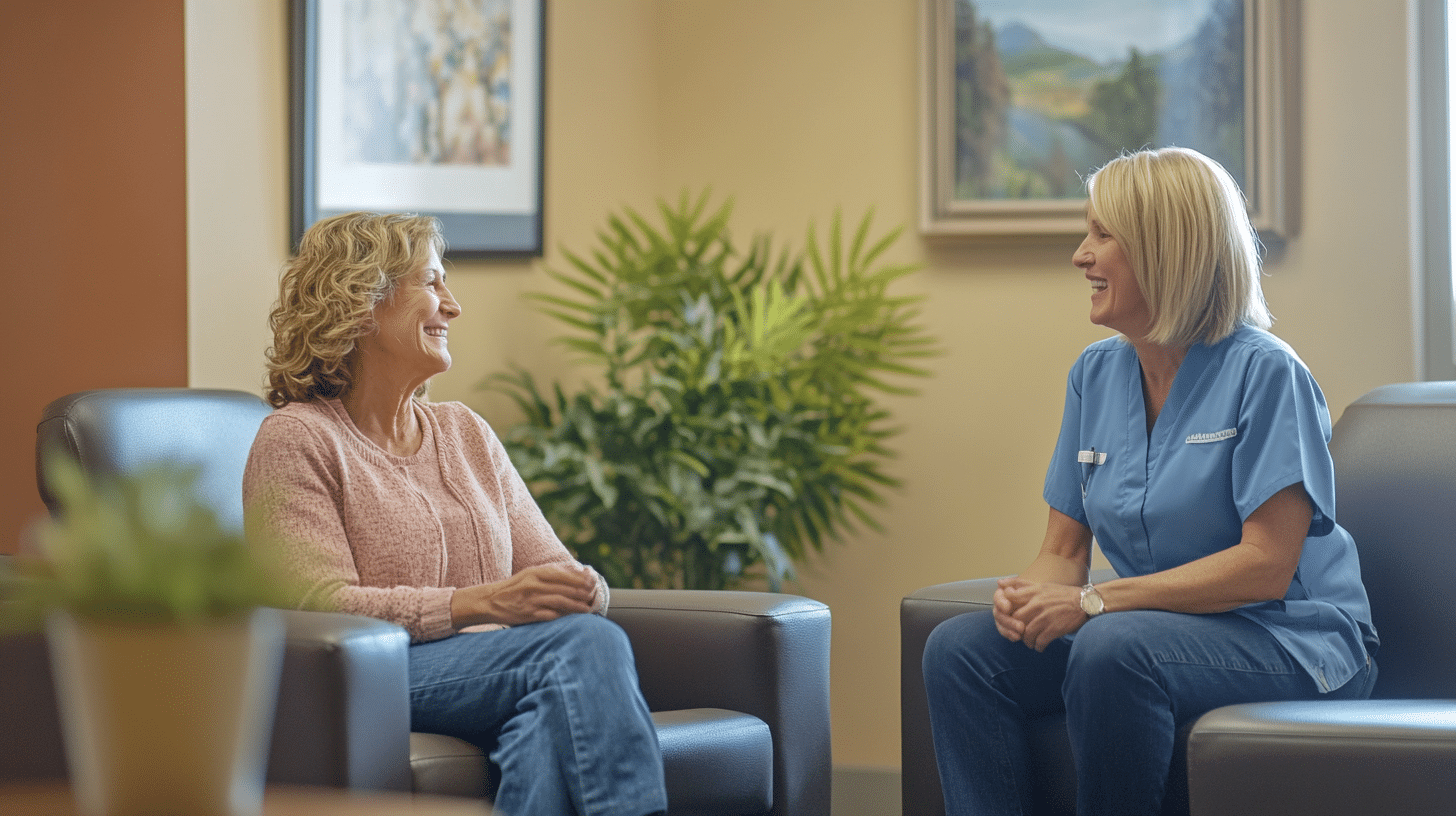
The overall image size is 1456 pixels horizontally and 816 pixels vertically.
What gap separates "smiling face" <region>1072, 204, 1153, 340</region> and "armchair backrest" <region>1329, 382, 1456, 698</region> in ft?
1.53

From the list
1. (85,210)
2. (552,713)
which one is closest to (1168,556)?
(552,713)

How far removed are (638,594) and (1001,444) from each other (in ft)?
4.81

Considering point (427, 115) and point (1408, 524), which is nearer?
point (1408, 524)

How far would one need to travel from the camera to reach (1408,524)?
7.12 feet

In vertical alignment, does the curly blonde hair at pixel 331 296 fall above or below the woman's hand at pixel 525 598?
above

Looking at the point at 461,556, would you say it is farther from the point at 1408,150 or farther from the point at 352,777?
the point at 1408,150

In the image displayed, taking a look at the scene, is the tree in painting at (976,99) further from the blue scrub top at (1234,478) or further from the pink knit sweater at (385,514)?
the pink knit sweater at (385,514)

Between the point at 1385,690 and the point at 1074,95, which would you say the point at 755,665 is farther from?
the point at 1074,95

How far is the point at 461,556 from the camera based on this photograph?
2.10 meters

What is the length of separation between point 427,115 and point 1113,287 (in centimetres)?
158

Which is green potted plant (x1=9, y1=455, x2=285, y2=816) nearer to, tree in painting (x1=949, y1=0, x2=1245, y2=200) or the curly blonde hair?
the curly blonde hair

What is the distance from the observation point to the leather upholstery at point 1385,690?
1.57 meters

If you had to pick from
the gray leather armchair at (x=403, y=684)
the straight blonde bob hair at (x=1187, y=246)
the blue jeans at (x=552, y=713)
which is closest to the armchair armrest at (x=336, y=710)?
the gray leather armchair at (x=403, y=684)

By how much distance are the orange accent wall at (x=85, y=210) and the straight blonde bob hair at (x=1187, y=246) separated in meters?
1.61
